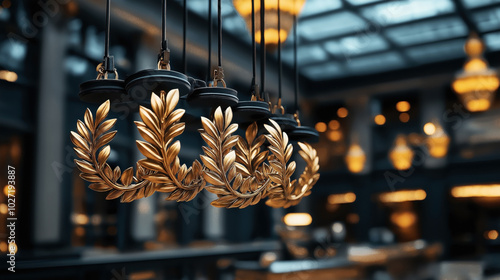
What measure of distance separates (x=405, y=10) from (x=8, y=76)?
5702 mm

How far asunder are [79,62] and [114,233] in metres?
2.15

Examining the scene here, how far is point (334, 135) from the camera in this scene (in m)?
11.5

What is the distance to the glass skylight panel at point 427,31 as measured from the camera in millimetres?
7824

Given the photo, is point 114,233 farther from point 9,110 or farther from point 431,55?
point 431,55

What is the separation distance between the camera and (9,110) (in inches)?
185

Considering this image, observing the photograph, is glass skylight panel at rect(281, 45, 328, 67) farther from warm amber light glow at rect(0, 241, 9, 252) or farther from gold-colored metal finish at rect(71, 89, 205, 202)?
gold-colored metal finish at rect(71, 89, 205, 202)

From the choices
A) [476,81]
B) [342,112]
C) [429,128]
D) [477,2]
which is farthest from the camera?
[342,112]

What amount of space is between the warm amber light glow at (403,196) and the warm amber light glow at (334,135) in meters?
1.67

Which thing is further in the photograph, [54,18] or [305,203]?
[305,203]

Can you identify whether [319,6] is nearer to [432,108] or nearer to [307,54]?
[307,54]

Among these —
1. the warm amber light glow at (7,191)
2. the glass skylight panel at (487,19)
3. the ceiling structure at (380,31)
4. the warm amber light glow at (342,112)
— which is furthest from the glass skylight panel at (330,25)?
the warm amber light glow at (7,191)

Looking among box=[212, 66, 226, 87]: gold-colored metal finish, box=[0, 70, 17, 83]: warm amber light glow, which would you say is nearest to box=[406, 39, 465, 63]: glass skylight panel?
box=[0, 70, 17, 83]: warm amber light glow

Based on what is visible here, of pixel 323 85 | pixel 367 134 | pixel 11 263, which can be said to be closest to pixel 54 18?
pixel 11 263

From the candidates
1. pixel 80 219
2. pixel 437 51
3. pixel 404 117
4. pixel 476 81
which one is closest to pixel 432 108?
pixel 404 117
